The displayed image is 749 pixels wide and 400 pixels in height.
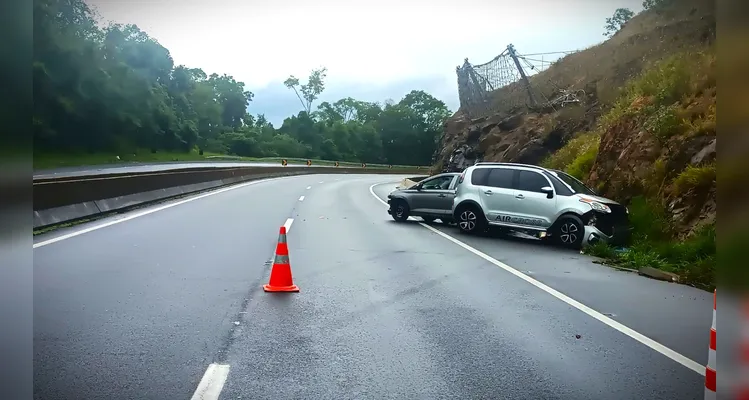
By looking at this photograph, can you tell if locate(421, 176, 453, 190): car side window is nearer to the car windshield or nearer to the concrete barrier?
the car windshield

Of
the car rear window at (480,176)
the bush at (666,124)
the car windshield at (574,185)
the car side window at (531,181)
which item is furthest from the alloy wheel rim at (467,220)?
the bush at (666,124)

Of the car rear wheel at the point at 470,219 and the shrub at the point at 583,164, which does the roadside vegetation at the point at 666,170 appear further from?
the car rear wheel at the point at 470,219

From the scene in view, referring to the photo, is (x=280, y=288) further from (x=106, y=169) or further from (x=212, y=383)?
(x=106, y=169)

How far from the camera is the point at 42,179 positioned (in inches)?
588

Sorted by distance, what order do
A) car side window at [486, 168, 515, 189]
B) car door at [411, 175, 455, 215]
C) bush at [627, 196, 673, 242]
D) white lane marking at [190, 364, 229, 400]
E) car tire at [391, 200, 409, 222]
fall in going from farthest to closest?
car tire at [391, 200, 409, 222] → car door at [411, 175, 455, 215] → car side window at [486, 168, 515, 189] → bush at [627, 196, 673, 242] → white lane marking at [190, 364, 229, 400]

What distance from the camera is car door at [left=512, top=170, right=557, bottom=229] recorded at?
610 inches

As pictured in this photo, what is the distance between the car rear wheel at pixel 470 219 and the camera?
55.8 feet

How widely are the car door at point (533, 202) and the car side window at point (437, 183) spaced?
11.6ft

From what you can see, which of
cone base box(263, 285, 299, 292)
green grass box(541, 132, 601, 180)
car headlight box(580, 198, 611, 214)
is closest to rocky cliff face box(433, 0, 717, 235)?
green grass box(541, 132, 601, 180)

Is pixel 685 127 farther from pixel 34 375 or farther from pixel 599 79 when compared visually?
pixel 34 375

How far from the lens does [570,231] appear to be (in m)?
15.1

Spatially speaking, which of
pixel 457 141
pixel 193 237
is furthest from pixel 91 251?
pixel 457 141

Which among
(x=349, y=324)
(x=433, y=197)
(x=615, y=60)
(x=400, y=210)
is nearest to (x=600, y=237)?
(x=433, y=197)

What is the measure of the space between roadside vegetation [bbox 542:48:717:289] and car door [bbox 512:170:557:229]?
137cm
